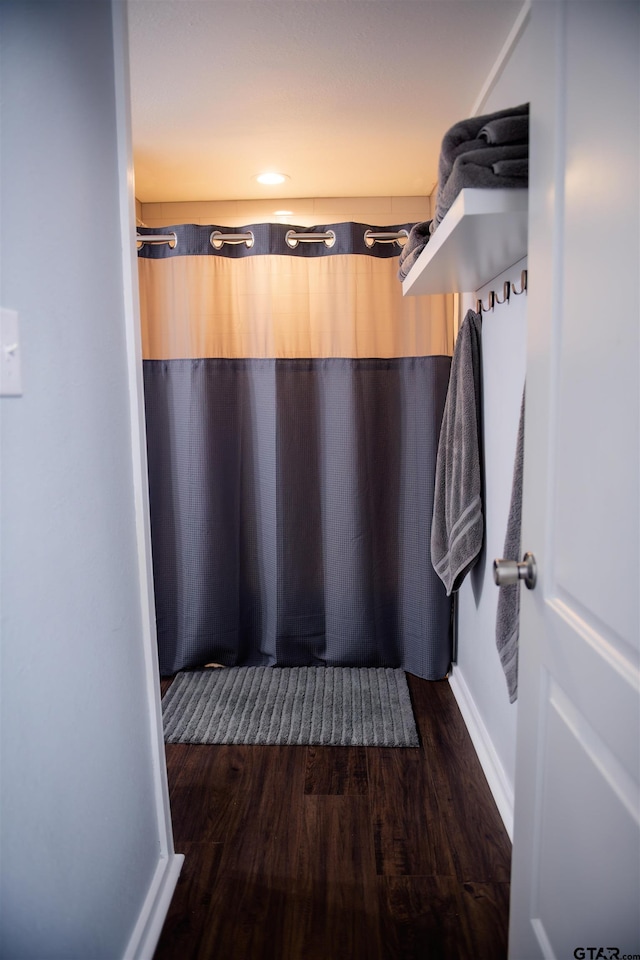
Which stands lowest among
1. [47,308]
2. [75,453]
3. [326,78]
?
[75,453]

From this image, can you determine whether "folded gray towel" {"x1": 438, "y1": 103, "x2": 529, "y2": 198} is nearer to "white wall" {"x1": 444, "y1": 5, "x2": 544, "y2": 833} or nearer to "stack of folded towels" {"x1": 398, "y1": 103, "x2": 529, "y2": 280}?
"stack of folded towels" {"x1": 398, "y1": 103, "x2": 529, "y2": 280}

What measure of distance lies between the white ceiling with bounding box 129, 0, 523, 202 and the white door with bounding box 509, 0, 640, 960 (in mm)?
606

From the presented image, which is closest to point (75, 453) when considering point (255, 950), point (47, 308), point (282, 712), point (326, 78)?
point (47, 308)

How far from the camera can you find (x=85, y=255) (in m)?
1.08

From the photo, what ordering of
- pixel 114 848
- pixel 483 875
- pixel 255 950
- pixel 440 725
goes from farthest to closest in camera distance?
pixel 440 725, pixel 483 875, pixel 255 950, pixel 114 848

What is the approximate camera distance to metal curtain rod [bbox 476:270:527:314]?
4.97 ft

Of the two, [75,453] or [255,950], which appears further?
[255,950]

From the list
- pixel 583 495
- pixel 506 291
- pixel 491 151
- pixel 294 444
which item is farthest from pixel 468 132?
pixel 294 444

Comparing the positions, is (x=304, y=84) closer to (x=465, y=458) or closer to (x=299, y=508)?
(x=465, y=458)

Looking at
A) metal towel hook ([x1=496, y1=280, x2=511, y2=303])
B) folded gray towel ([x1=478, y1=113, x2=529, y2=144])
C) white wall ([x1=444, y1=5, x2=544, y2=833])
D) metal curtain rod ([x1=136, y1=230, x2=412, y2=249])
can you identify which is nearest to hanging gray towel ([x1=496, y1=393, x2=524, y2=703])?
white wall ([x1=444, y1=5, x2=544, y2=833])

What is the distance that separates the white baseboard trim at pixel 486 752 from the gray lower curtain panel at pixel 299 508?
0.20 m

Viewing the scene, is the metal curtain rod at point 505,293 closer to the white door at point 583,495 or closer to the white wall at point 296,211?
the white door at point 583,495

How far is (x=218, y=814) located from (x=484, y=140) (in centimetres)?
185

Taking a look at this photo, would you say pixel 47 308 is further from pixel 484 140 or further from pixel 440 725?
pixel 440 725
